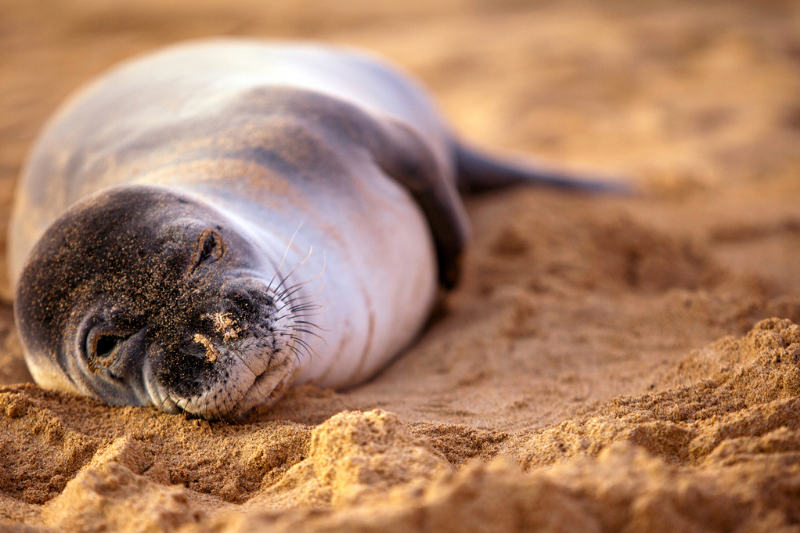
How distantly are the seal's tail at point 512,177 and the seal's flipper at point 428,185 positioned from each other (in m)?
1.13

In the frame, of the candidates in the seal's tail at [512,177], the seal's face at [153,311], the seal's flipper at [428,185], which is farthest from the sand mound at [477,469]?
the seal's tail at [512,177]

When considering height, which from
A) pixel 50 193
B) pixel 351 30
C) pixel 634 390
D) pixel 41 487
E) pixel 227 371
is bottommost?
pixel 41 487

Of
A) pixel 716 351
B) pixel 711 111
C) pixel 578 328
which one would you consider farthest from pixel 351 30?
pixel 716 351

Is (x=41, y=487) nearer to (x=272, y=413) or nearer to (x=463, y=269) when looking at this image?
(x=272, y=413)

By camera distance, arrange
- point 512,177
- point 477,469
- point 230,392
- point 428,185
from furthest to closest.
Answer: point 512,177 → point 428,185 → point 230,392 → point 477,469

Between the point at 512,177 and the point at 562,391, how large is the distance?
225 cm

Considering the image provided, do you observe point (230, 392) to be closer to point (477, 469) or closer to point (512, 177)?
point (477, 469)

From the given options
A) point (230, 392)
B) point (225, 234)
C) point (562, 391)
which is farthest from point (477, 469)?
point (225, 234)

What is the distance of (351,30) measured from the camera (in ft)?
29.0

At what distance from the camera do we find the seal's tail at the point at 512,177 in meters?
3.96

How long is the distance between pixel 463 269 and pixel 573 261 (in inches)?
20.5

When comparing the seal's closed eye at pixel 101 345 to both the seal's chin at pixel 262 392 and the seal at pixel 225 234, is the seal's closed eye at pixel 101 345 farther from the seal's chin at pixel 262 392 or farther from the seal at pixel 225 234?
the seal's chin at pixel 262 392

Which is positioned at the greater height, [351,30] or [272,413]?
[351,30]

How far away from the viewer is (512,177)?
397 centimetres
